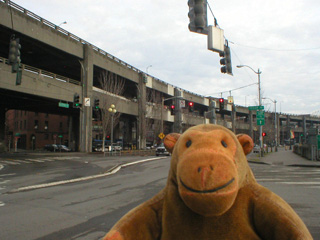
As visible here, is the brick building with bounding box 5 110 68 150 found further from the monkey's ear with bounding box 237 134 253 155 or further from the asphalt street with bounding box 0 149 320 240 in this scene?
the monkey's ear with bounding box 237 134 253 155

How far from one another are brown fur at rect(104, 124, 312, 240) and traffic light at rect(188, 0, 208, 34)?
6.12m

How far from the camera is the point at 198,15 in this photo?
7598 millimetres

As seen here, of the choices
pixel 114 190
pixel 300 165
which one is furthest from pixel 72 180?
pixel 300 165

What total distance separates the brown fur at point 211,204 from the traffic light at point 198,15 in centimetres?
612

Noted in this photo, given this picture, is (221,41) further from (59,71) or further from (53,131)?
(53,131)

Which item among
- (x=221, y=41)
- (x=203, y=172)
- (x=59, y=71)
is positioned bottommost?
(x=203, y=172)

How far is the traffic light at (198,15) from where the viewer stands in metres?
7.52

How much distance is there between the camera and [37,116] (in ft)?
217

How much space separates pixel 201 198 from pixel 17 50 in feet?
44.8

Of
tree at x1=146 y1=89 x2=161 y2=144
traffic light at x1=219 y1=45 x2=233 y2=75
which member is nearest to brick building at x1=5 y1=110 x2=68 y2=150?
tree at x1=146 y1=89 x2=161 y2=144

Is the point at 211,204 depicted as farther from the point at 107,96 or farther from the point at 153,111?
the point at 153,111

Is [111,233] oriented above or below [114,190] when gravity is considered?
above

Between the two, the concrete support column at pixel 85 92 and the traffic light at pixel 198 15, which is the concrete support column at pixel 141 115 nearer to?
the concrete support column at pixel 85 92

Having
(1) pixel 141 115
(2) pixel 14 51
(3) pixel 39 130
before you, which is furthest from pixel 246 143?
(3) pixel 39 130
